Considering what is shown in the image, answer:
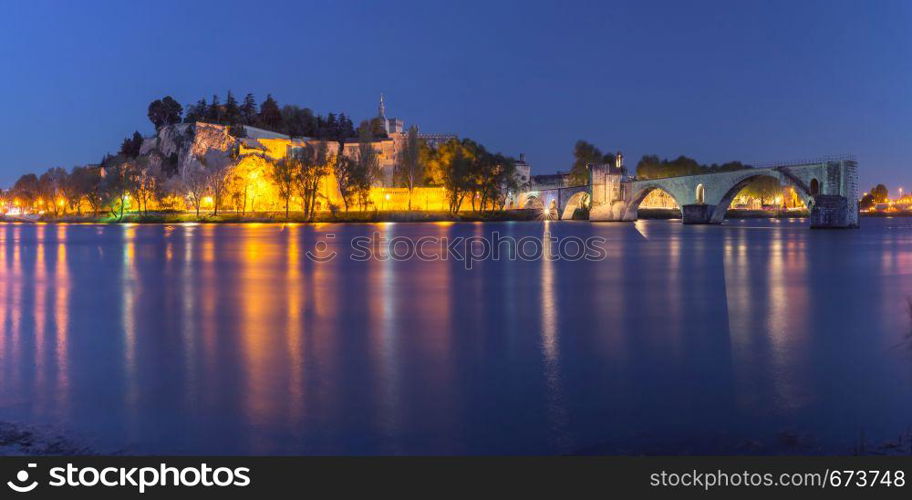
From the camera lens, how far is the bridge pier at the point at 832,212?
58.4 m

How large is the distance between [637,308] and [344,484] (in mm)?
9703

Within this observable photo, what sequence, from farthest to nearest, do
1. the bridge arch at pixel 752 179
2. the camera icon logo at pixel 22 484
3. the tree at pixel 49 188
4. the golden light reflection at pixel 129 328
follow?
the tree at pixel 49 188 < the bridge arch at pixel 752 179 < the golden light reflection at pixel 129 328 < the camera icon logo at pixel 22 484

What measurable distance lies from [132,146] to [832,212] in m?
103

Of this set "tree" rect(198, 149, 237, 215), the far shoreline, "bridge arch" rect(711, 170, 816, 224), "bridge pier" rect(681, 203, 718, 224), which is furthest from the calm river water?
"tree" rect(198, 149, 237, 215)

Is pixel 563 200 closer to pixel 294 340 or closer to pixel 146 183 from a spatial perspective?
pixel 146 183

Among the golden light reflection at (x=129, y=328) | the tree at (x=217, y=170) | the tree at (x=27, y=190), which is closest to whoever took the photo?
the golden light reflection at (x=129, y=328)

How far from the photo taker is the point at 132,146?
377 feet

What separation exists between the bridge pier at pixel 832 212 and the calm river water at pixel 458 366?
45.3 metres

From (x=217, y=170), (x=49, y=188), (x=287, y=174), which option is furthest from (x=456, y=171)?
(x=49, y=188)

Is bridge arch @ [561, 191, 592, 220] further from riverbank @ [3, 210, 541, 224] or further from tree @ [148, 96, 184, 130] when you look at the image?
tree @ [148, 96, 184, 130]

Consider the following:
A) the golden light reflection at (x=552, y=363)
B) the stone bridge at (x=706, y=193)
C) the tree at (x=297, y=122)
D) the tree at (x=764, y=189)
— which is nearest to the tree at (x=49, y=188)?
the tree at (x=297, y=122)

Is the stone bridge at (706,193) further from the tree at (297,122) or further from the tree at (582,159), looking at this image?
the tree at (297,122)

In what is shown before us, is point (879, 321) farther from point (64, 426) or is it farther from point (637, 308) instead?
point (64, 426)

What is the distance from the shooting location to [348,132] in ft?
411
